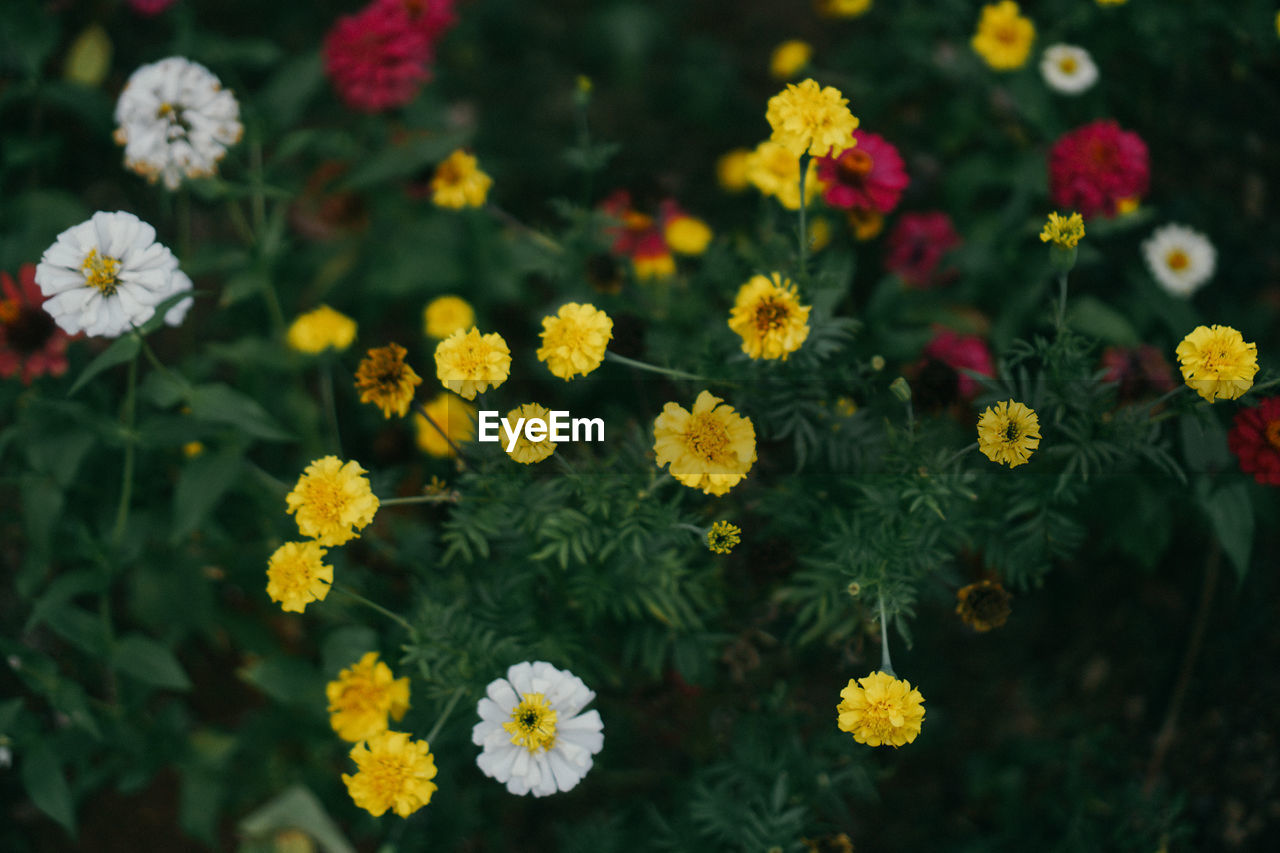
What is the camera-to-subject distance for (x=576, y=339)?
4.83 ft

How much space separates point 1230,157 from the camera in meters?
2.75

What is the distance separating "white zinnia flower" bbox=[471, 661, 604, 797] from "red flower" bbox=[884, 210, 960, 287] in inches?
62.5

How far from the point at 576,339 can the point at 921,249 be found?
137 centimetres

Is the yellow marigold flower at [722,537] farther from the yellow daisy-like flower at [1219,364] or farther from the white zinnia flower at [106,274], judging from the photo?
the white zinnia flower at [106,274]

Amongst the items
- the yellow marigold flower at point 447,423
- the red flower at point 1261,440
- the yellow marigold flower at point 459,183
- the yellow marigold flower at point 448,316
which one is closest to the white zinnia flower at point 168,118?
the yellow marigold flower at point 459,183

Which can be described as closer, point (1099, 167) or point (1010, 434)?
point (1010, 434)

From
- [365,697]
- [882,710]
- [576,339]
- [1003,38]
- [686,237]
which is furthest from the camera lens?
[686,237]

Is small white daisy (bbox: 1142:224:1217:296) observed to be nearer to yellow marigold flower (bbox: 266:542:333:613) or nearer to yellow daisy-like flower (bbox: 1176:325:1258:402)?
yellow daisy-like flower (bbox: 1176:325:1258:402)

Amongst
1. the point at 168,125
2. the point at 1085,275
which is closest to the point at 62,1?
the point at 168,125

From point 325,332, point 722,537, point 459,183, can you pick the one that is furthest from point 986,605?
point 325,332

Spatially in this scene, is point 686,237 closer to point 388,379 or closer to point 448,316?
point 448,316

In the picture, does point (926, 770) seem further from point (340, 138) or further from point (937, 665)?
point (340, 138)

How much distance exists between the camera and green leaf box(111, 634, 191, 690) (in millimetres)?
1948

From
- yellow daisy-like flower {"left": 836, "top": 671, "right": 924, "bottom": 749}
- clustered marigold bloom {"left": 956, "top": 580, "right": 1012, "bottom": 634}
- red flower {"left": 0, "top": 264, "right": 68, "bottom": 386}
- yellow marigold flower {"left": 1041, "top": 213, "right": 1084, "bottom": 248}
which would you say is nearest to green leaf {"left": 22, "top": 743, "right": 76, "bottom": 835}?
red flower {"left": 0, "top": 264, "right": 68, "bottom": 386}
